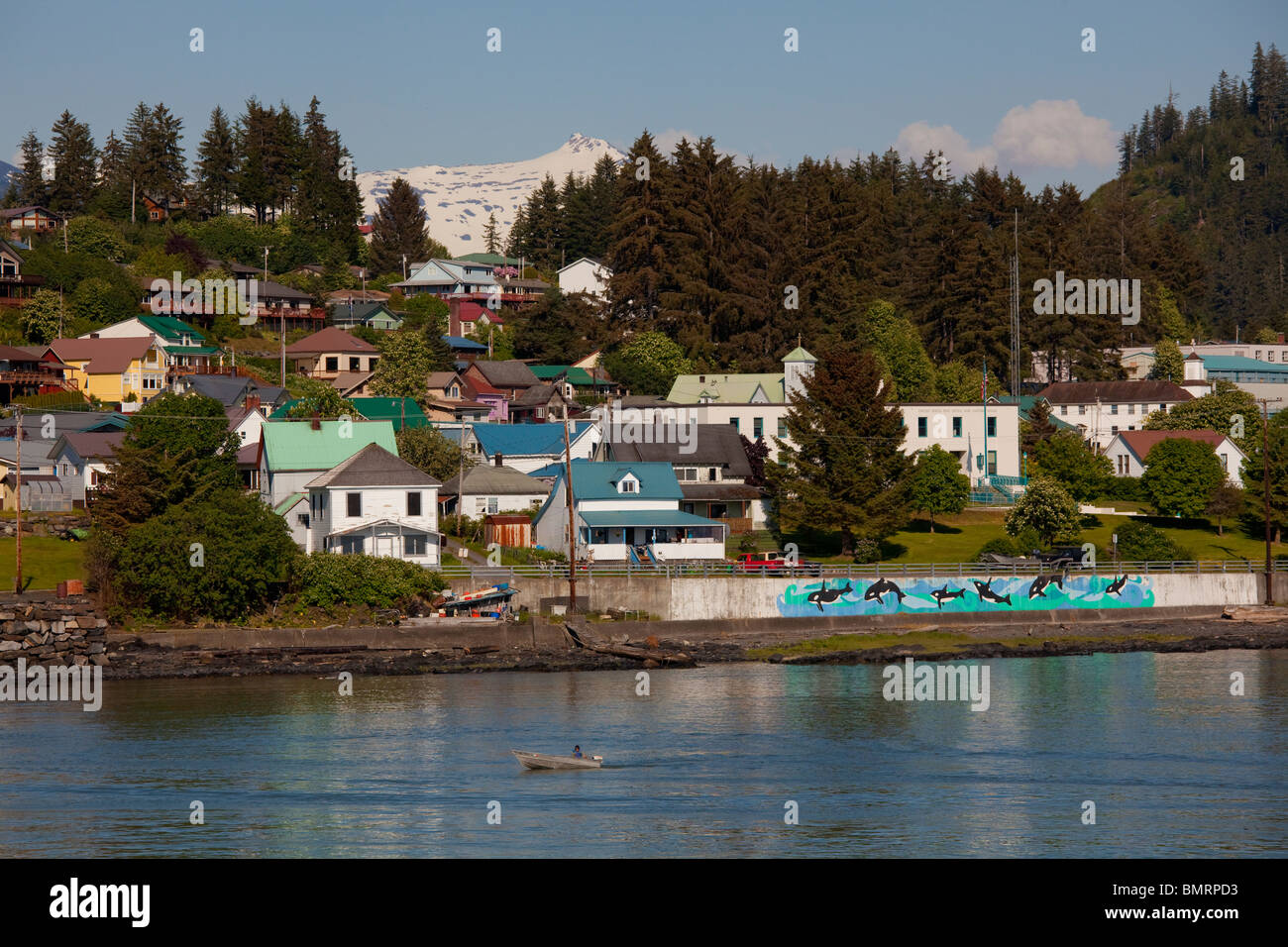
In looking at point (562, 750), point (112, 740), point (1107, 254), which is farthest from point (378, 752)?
point (1107, 254)

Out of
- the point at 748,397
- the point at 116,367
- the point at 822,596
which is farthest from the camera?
the point at 116,367

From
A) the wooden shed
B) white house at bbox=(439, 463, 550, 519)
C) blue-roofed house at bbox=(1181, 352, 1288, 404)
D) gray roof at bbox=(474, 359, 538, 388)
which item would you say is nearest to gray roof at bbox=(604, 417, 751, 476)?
white house at bbox=(439, 463, 550, 519)

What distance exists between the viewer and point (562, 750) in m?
34.0

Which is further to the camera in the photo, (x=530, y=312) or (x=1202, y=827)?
(x=530, y=312)

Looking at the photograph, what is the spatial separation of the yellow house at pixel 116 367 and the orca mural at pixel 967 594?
48401mm

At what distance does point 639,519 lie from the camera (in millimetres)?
56844

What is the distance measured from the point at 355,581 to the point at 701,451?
21.6 metres

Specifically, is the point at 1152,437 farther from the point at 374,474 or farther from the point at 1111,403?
the point at 374,474

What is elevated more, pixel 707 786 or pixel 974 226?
pixel 974 226

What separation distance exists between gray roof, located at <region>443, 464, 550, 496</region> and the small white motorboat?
30220 mm

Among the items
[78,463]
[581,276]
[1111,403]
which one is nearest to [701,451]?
[78,463]
